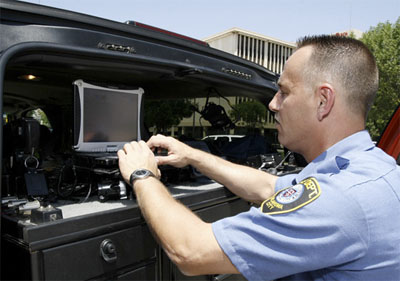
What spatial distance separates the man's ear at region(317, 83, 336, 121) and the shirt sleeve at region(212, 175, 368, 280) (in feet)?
1.02

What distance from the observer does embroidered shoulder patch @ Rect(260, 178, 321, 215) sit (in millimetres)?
938

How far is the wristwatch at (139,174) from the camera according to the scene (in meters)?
1.21

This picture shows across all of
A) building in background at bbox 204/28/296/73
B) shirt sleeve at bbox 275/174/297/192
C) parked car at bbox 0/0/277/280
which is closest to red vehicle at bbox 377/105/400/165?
parked car at bbox 0/0/277/280

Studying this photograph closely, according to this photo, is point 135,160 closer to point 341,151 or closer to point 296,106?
point 296,106

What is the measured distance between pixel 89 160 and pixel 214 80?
777 mm

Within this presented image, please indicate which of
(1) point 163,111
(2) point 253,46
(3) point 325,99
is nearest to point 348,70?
(3) point 325,99

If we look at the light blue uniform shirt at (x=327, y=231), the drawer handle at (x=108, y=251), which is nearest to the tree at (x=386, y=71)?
the light blue uniform shirt at (x=327, y=231)

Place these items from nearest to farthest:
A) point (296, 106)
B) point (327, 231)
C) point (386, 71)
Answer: point (327, 231) → point (296, 106) → point (386, 71)

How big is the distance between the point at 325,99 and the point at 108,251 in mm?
878

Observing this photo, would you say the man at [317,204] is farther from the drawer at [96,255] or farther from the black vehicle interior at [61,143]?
the black vehicle interior at [61,143]

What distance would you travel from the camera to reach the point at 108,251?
1.10 meters

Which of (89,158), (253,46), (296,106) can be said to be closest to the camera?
(296,106)

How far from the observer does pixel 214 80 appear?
1.83 m

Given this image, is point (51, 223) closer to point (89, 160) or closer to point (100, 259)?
point (100, 259)
